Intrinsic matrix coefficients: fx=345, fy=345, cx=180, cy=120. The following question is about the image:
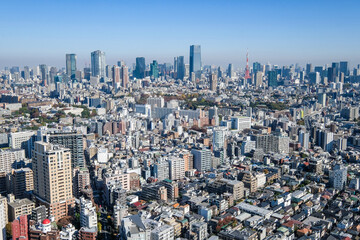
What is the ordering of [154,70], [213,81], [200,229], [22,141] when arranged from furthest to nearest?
[154,70] < [213,81] < [22,141] < [200,229]

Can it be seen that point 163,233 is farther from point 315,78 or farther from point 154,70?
point 154,70

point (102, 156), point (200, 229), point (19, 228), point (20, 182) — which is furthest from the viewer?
point (102, 156)

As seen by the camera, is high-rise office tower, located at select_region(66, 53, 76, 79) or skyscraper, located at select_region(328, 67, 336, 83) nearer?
skyscraper, located at select_region(328, 67, 336, 83)

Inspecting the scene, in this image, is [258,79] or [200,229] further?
[258,79]

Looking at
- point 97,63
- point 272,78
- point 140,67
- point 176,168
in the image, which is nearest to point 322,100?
point 272,78

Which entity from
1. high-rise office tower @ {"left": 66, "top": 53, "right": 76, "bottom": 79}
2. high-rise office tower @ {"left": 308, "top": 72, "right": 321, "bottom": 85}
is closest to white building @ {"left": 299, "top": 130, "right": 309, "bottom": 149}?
high-rise office tower @ {"left": 308, "top": 72, "right": 321, "bottom": 85}

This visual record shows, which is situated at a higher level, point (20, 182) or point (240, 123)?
point (240, 123)

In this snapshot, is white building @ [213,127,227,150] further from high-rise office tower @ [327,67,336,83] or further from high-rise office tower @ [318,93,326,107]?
high-rise office tower @ [327,67,336,83]

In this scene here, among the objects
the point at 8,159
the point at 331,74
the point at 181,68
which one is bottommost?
the point at 8,159
